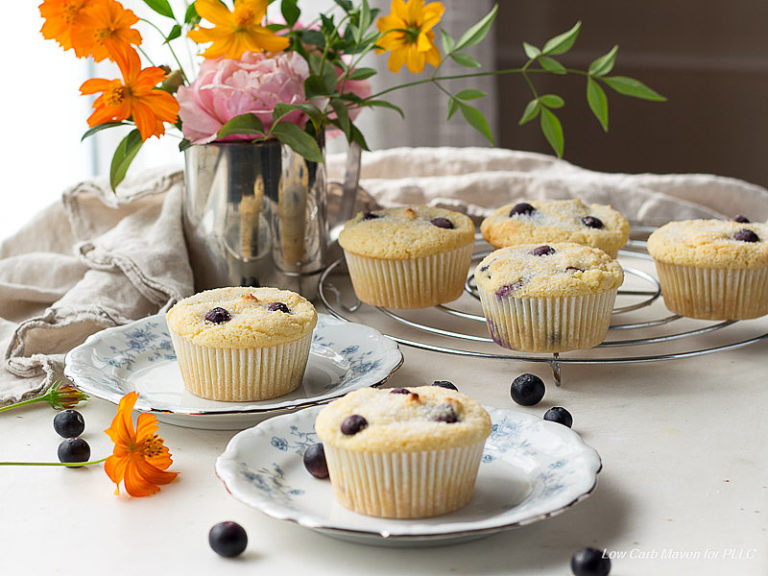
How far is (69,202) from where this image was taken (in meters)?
2.07

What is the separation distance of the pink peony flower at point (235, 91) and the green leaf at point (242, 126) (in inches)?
0.6

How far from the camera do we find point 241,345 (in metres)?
1.31

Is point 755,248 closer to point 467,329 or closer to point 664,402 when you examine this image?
point 664,402

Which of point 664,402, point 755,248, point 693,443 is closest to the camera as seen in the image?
point 693,443

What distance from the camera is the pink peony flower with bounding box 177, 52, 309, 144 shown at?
5.13 feet

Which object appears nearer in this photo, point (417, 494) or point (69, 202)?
point (417, 494)

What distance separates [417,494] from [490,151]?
1.64m

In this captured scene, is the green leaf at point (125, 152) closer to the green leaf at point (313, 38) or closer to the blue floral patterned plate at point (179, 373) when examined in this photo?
the blue floral patterned plate at point (179, 373)

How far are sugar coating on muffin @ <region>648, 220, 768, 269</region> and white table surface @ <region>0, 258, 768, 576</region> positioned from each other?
0.23 meters

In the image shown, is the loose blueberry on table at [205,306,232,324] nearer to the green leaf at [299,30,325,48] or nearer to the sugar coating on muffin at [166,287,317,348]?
the sugar coating on muffin at [166,287,317,348]

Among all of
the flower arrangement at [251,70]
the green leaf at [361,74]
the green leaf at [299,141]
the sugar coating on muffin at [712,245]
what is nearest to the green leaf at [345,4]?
the flower arrangement at [251,70]

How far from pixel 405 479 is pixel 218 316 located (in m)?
0.48

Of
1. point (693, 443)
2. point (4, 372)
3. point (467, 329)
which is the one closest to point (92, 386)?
point (4, 372)

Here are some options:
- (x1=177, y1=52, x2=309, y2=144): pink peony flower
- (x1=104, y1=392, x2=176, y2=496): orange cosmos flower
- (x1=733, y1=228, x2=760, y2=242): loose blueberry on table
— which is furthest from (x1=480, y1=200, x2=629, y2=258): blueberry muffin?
(x1=104, y1=392, x2=176, y2=496): orange cosmos flower
